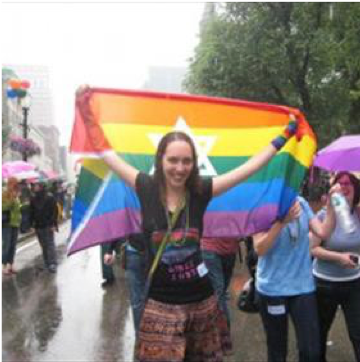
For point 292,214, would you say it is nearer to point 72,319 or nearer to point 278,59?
point 72,319

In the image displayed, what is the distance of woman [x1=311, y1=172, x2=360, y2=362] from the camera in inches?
174

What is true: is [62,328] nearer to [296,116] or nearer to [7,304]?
[296,116]

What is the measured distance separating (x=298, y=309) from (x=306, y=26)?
1879cm

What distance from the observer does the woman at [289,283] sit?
398 centimetres

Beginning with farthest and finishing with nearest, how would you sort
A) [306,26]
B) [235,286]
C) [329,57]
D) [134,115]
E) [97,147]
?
1. [306,26]
2. [329,57]
3. [235,286]
4. [134,115]
5. [97,147]

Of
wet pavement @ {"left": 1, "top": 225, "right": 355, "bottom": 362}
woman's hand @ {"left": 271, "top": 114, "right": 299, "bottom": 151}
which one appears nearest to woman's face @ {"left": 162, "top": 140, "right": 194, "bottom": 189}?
woman's hand @ {"left": 271, "top": 114, "right": 299, "bottom": 151}

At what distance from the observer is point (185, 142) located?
304 cm

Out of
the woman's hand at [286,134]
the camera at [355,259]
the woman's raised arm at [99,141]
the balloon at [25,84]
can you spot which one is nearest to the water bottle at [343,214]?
the camera at [355,259]

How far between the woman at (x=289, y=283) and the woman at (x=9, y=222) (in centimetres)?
186

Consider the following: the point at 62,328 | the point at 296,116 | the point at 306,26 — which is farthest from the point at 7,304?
the point at 306,26

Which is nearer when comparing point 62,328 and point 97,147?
point 97,147

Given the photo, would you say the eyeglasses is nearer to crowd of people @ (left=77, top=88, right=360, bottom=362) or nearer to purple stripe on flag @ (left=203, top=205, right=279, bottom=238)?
purple stripe on flag @ (left=203, top=205, right=279, bottom=238)

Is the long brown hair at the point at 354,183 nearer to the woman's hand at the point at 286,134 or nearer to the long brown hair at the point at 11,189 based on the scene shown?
the woman's hand at the point at 286,134

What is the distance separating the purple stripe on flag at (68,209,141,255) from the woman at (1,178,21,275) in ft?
3.47
